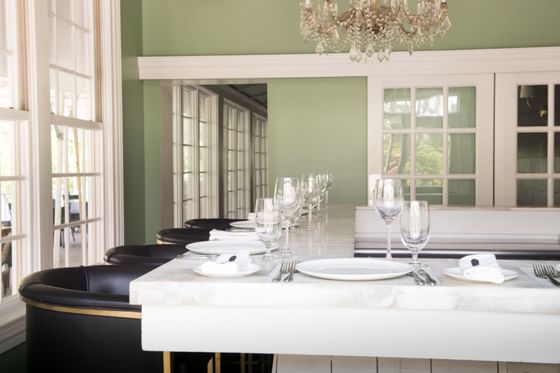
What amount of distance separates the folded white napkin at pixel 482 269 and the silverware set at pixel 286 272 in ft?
1.30

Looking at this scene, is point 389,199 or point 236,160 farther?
point 236,160

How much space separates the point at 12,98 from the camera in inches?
126

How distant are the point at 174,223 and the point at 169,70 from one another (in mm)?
1463

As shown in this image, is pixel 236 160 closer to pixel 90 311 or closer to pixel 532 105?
pixel 532 105

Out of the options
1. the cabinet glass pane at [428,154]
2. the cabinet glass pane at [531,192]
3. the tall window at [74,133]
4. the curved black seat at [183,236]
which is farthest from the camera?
the cabinet glass pane at [428,154]

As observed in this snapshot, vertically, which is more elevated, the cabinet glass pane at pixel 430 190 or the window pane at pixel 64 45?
the window pane at pixel 64 45

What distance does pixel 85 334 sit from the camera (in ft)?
6.00

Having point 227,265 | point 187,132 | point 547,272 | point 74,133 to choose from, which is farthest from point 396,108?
point 227,265

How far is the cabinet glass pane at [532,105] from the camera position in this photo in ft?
16.3

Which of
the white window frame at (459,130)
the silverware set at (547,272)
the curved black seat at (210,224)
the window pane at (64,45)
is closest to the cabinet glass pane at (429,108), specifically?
the white window frame at (459,130)

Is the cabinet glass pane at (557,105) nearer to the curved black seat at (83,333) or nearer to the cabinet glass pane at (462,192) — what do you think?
the cabinet glass pane at (462,192)

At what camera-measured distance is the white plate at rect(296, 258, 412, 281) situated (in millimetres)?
1419

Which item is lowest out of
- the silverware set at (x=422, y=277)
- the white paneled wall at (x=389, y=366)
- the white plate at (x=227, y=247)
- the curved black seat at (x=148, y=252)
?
the white paneled wall at (x=389, y=366)

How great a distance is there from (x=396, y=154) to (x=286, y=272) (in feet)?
12.5
